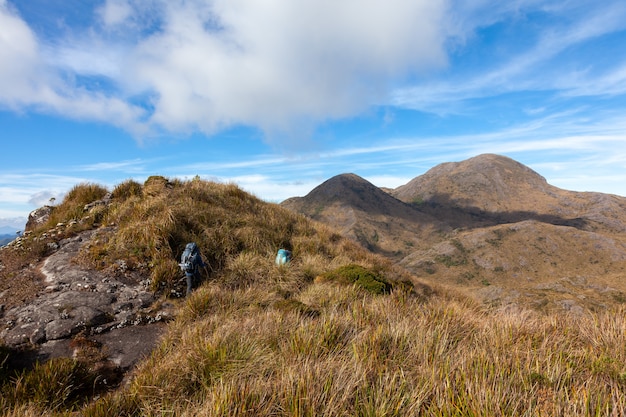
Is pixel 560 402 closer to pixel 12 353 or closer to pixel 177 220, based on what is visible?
pixel 12 353

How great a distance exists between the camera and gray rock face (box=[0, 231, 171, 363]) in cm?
527

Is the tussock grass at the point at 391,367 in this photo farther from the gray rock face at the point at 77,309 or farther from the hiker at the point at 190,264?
the hiker at the point at 190,264

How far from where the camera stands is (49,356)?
15.9 ft

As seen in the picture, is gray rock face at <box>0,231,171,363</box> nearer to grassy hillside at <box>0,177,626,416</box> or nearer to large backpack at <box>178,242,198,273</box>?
grassy hillside at <box>0,177,626,416</box>

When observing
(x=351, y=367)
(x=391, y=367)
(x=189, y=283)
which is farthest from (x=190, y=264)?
(x=391, y=367)

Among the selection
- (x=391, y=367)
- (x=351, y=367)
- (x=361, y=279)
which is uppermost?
(x=351, y=367)

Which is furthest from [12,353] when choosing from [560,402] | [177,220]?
[560,402]

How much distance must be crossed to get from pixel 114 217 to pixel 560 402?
11304mm

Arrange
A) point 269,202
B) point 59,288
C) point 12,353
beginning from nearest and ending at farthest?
point 12,353, point 59,288, point 269,202

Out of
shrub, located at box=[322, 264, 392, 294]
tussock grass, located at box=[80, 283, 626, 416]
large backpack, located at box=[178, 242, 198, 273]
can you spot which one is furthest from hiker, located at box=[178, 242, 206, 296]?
shrub, located at box=[322, 264, 392, 294]

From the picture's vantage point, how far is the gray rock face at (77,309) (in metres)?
5.27

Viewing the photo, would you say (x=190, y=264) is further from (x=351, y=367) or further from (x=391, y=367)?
(x=391, y=367)

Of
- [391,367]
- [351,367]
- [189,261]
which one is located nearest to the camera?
[351,367]

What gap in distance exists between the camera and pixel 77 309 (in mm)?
5949
